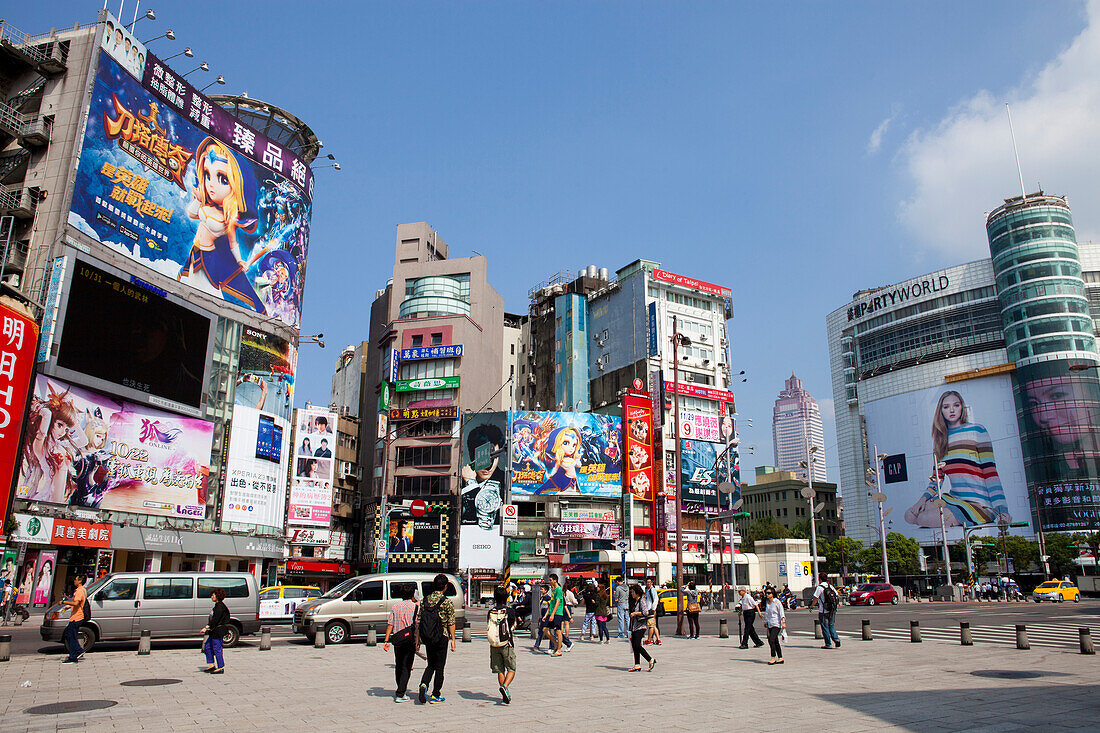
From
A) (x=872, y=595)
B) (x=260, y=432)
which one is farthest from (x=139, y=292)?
(x=872, y=595)

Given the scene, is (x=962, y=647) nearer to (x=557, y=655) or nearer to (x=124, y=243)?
(x=557, y=655)

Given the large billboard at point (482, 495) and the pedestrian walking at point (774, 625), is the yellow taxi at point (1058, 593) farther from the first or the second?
the pedestrian walking at point (774, 625)

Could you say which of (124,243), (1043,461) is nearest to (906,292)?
(1043,461)

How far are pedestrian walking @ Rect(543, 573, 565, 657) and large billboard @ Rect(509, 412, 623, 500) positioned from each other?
51.1 m

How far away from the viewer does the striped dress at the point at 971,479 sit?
340 ft

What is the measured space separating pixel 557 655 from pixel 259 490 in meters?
42.7

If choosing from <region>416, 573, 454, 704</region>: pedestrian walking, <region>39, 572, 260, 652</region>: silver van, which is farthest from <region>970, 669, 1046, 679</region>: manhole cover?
<region>39, 572, 260, 652</region>: silver van

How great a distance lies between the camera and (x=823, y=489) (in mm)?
146000

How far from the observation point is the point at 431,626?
10773 mm

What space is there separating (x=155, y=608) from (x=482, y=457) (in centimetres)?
5197

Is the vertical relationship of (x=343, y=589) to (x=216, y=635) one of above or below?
above

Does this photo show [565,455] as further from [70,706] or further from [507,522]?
[70,706]

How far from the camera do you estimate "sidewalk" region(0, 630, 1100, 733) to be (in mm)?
9477

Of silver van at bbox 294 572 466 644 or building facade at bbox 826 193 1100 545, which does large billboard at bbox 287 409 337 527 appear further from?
building facade at bbox 826 193 1100 545
